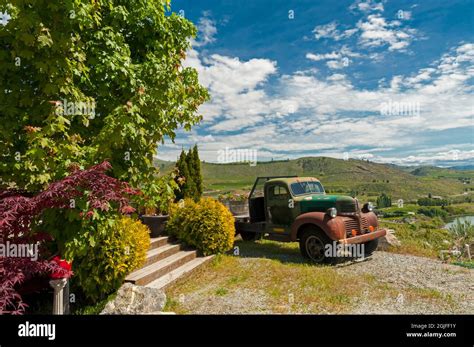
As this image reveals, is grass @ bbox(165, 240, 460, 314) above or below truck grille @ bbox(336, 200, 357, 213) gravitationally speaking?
below

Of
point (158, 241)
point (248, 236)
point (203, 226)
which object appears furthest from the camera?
point (248, 236)

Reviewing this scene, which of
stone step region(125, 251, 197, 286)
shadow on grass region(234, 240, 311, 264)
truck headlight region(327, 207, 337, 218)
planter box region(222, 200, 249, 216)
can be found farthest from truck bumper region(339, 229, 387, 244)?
planter box region(222, 200, 249, 216)

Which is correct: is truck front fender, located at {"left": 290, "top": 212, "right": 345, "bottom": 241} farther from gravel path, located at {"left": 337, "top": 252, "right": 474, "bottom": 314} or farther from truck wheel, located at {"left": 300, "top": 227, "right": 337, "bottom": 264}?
gravel path, located at {"left": 337, "top": 252, "right": 474, "bottom": 314}

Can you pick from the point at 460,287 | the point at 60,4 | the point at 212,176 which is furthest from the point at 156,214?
the point at 212,176

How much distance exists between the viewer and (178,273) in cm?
668

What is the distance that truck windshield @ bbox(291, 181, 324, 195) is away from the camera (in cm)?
899

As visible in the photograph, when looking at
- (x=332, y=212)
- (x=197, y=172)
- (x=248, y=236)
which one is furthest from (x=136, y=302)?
(x=197, y=172)

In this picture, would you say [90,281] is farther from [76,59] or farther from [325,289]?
[325,289]

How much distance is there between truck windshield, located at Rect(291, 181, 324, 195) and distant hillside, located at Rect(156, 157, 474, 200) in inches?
2699

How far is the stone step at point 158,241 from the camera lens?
25.1 ft

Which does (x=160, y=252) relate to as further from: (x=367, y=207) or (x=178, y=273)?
(x=367, y=207)

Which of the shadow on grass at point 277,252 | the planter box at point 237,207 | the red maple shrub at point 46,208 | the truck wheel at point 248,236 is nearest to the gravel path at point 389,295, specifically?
the shadow on grass at point 277,252

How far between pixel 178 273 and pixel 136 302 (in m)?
1.98

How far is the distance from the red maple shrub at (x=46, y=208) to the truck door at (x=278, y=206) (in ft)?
18.7
